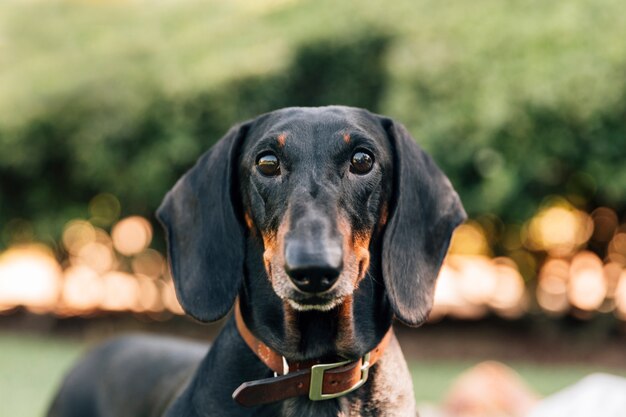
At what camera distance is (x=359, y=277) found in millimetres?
3070

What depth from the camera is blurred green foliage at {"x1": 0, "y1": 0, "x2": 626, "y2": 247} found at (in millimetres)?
11727

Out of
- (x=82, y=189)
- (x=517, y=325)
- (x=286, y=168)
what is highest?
(x=286, y=168)

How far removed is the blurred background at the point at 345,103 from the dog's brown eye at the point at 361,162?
687 centimetres

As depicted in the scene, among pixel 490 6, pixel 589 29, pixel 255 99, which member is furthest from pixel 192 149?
pixel 589 29

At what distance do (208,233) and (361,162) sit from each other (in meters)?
0.66

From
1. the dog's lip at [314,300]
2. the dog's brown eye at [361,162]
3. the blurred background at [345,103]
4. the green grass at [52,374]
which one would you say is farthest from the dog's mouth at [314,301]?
the blurred background at [345,103]

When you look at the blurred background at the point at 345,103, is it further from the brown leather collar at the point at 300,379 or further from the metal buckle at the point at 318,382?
the metal buckle at the point at 318,382

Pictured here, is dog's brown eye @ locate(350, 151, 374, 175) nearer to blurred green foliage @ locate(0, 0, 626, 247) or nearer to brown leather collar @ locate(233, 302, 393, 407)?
brown leather collar @ locate(233, 302, 393, 407)

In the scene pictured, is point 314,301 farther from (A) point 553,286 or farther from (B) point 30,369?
(A) point 553,286

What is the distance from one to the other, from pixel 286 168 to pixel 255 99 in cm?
1047

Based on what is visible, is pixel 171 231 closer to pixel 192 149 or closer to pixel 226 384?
pixel 226 384

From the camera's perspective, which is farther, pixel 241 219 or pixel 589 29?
pixel 589 29

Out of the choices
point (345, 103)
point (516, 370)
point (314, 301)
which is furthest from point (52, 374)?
point (314, 301)

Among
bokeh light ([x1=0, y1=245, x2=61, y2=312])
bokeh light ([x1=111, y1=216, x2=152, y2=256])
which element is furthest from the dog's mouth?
bokeh light ([x1=0, y1=245, x2=61, y2=312])
